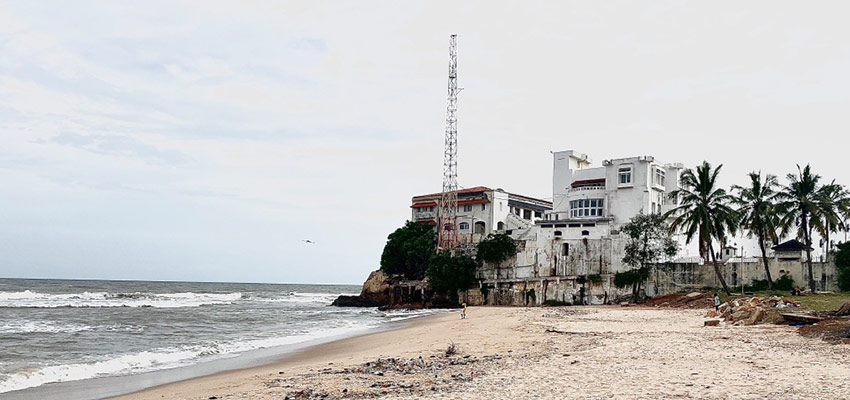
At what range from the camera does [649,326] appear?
29203 mm

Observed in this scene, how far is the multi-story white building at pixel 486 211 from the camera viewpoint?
268 ft

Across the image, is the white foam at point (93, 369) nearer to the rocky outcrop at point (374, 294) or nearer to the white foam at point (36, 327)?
the white foam at point (36, 327)

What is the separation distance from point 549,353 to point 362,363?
571 centimetres

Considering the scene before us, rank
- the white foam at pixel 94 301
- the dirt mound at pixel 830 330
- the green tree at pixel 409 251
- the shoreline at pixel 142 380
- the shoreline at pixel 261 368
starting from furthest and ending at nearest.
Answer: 1. the white foam at pixel 94 301
2. the green tree at pixel 409 251
3. the shoreline at pixel 142 380
4. the shoreline at pixel 261 368
5. the dirt mound at pixel 830 330

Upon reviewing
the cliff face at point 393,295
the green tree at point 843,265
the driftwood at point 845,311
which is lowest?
the cliff face at point 393,295

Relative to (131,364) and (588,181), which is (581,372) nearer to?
(131,364)

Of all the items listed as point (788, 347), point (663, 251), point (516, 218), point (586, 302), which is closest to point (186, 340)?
point (788, 347)

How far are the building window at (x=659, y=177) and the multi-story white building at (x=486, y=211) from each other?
14515mm

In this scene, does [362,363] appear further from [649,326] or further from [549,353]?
[649,326]

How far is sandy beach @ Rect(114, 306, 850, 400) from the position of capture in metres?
12.7

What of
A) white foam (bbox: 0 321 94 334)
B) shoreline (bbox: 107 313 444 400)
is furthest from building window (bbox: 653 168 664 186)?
white foam (bbox: 0 321 94 334)

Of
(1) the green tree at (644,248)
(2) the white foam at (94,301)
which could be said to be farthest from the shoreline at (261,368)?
(2) the white foam at (94,301)

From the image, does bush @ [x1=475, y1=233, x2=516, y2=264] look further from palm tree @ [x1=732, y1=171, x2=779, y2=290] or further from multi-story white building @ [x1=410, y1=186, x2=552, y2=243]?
palm tree @ [x1=732, y1=171, x2=779, y2=290]

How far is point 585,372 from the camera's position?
586 inches
